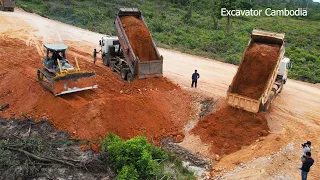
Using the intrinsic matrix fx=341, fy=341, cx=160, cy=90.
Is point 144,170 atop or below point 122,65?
below

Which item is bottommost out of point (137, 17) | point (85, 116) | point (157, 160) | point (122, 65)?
point (157, 160)

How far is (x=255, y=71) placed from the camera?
1638 centimetres

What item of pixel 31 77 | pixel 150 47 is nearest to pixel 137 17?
pixel 150 47

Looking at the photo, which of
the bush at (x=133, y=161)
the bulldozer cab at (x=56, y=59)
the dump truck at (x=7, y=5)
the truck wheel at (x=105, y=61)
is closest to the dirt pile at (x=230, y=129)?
the bush at (x=133, y=161)

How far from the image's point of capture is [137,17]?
70.6 ft

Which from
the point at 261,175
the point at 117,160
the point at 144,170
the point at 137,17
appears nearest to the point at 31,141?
the point at 117,160

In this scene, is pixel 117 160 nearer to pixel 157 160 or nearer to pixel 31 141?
→ pixel 157 160

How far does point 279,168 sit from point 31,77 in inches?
523

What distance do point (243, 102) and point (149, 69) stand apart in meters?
5.92

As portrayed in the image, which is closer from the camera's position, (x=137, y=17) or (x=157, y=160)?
(x=157, y=160)

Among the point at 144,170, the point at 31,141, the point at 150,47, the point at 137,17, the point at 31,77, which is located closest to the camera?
the point at 144,170

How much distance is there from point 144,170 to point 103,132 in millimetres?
3246

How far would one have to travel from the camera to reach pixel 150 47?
65.1 ft

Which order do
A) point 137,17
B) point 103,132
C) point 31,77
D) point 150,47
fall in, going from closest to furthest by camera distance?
point 103,132 → point 31,77 → point 150,47 → point 137,17
